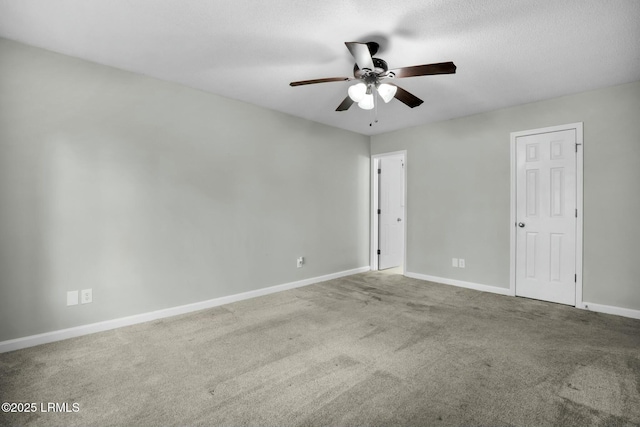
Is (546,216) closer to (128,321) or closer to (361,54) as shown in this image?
(361,54)

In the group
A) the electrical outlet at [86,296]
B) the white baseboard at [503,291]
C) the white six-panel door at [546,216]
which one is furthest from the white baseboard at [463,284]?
the electrical outlet at [86,296]

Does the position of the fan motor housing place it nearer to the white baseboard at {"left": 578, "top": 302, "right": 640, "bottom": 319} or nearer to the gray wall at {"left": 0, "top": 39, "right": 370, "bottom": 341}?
the gray wall at {"left": 0, "top": 39, "right": 370, "bottom": 341}

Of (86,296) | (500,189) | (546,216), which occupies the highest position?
Result: (500,189)

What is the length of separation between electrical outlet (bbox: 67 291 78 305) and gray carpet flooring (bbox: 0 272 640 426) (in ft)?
1.06

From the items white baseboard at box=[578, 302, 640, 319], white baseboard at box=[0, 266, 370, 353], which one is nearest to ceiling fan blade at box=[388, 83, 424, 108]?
white baseboard at box=[0, 266, 370, 353]

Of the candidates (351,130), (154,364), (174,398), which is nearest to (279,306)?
(154,364)

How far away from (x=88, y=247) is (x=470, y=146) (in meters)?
4.64

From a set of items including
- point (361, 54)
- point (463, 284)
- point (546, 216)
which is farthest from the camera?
point (463, 284)

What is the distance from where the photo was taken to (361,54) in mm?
2141

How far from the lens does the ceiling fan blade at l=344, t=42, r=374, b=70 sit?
2018 millimetres

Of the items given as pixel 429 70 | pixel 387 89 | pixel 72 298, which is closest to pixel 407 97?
pixel 387 89

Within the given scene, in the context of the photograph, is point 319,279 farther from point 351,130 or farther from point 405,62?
point 405,62

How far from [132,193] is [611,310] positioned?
508 cm

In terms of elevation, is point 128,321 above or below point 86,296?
below
